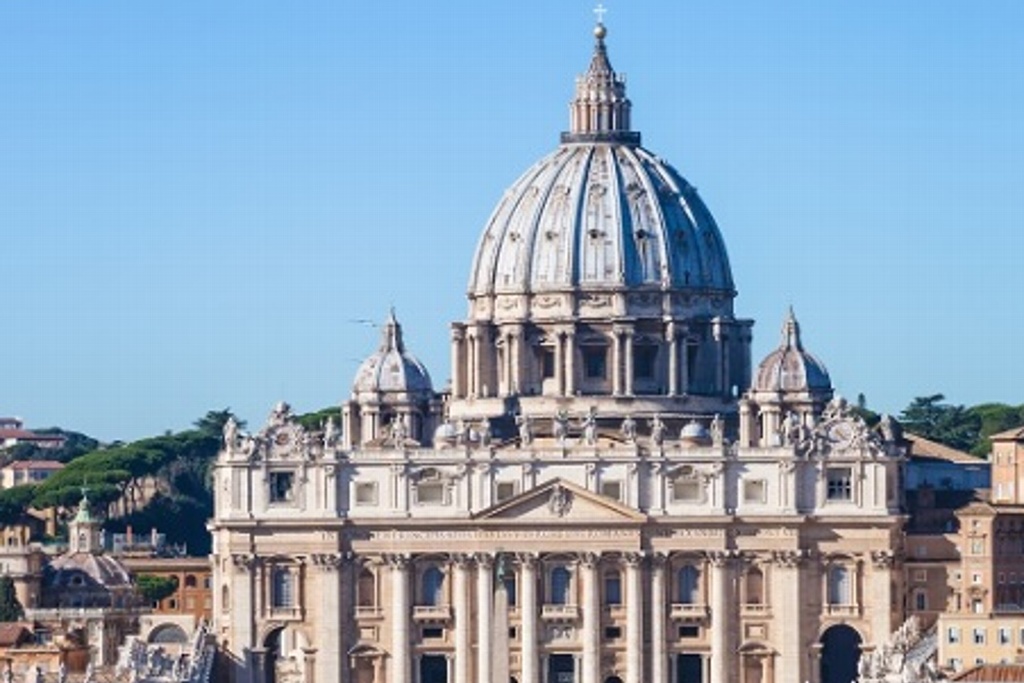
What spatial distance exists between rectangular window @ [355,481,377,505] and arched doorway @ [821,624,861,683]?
13.8 meters

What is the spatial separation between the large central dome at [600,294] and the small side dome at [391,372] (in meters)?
1.63

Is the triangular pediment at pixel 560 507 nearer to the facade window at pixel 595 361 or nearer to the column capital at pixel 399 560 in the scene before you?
the column capital at pixel 399 560

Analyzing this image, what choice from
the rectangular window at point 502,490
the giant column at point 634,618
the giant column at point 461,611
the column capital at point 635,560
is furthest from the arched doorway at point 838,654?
the giant column at point 461,611

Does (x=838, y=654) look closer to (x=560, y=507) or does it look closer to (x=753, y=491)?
(x=753, y=491)

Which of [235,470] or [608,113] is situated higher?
[608,113]

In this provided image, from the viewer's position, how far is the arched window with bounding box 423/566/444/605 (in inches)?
6580

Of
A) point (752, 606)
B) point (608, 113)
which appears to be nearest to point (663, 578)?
point (752, 606)

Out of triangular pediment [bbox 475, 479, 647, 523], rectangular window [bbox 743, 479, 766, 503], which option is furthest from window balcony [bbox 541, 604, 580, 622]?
rectangular window [bbox 743, 479, 766, 503]

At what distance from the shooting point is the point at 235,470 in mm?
168375

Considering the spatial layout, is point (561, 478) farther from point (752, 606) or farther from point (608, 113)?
point (608, 113)

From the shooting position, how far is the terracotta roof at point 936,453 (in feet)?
587

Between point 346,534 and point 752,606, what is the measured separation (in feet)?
39.5

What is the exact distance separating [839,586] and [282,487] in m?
16.6

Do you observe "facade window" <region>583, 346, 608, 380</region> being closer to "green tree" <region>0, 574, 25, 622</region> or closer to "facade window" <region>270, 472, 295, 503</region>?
"facade window" <region>270, 472, 295, 503</region>
